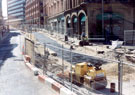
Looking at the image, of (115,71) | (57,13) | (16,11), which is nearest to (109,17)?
(115,71)

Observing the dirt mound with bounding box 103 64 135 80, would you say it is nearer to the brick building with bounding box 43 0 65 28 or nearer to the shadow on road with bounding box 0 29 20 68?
the shadow on road with bounding box 0 29 20 68

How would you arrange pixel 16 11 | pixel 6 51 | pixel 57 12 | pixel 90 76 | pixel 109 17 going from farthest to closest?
pixel 16 11 → pixel 57 12 → pixel 109 17 → pixel 6 51 → pixel 90 76

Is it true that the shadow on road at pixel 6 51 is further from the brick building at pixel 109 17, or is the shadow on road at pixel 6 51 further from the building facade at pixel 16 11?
the building facade at pixel 16 11

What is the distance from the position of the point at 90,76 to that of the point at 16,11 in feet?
509

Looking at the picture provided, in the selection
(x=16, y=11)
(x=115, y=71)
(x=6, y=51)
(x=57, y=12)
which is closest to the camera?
(x=115, y=71)

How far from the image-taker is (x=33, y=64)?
12.8m

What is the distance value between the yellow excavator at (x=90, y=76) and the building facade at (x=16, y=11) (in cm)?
13300

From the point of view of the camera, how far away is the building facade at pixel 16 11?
143m

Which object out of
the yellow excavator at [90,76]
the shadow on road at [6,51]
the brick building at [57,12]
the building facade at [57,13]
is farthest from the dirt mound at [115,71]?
the brick building at [57,12]

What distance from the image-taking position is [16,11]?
15512 centimetres

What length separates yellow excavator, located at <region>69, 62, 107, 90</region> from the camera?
344 inches

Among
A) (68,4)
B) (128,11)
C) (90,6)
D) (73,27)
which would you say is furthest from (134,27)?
(68,4)

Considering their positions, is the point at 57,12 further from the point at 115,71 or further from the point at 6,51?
the point at 115,71

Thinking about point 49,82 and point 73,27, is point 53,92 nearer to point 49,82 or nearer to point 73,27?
point 49,82
